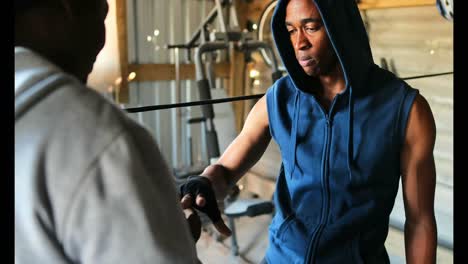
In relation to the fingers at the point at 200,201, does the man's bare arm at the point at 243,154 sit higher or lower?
higher

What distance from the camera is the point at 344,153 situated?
97 centimetres

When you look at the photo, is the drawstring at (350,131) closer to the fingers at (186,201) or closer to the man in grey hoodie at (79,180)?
the fingers at (186,201)

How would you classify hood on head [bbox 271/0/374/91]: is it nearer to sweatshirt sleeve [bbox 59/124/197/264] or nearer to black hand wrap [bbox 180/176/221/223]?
black hand wrap [bbox 180/176/221/223]

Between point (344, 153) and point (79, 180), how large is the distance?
2.25 ft

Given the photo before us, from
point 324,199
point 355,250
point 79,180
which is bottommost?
point 355,250

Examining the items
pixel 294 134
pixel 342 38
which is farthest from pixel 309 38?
pixel 294 134

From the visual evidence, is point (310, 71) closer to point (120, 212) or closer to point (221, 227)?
point (221, 227)

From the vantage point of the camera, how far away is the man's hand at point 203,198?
34.0 inches

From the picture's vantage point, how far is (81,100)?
0.41 metres

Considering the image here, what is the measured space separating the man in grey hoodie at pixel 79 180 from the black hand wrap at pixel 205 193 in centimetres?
45

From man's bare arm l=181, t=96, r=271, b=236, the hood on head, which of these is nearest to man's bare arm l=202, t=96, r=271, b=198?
man's bare arm l=181, t=96, r=271, b=236

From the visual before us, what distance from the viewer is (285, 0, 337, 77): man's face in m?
0.95

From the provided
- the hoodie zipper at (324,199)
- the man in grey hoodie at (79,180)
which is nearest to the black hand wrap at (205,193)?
the hoodie zipper at (324,199)
